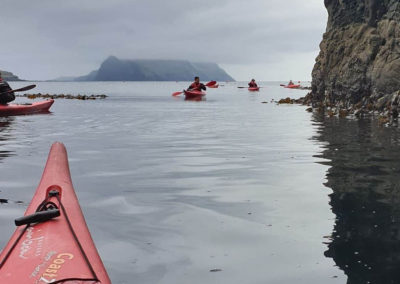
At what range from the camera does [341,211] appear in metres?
6.91

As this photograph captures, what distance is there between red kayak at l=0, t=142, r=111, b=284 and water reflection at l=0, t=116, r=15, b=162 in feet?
25.5

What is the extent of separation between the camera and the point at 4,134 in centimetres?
1728

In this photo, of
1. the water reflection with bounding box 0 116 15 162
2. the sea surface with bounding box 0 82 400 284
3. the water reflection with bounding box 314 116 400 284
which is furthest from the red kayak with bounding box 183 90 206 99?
the water reflection with bounding box 314 116 400 284

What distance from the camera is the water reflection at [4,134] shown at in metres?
12.8

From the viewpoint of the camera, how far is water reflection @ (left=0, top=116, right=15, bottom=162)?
1284 centimetres

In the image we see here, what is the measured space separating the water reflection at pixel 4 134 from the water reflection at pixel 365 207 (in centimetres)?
884

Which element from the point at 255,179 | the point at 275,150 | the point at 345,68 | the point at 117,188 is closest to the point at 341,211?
the point at 255,179

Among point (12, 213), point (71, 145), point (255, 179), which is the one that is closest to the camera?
point (12, 213)

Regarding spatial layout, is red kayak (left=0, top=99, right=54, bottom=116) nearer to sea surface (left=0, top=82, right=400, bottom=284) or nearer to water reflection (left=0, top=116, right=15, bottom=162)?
water reflection (left=0, top=116, right=15, bottom=162)

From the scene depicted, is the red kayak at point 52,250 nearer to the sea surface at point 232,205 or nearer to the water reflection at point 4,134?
the sea surface at point 232,205

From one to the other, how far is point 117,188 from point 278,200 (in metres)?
3.07

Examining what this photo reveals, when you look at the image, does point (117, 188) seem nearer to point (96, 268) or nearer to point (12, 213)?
point (12, 213)

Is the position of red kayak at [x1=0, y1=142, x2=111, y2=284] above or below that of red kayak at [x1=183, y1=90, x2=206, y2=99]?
below

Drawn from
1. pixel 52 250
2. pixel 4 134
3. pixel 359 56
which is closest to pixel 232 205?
pixel 52 250
